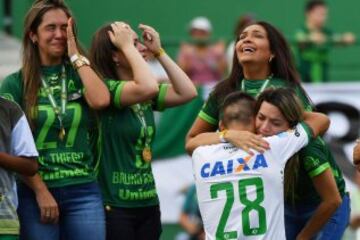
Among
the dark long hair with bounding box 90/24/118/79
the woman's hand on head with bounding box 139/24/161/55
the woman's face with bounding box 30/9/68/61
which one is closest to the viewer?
the woman's face with bounding box 30/9/68/61

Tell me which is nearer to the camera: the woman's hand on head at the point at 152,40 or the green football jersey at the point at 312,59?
the woman's hand on head at the point at 152,40

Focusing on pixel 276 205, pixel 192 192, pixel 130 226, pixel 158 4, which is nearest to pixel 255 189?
pixel 276 205

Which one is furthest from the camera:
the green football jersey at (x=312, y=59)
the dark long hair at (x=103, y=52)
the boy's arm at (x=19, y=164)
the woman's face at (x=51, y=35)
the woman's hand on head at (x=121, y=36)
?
the green football jersey at (x=312, y=59)

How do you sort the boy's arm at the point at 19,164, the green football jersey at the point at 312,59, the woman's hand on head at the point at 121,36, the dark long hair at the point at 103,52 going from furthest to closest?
the green football jersey at the point at 312,59 → the dark long hair at the point at 103,52 → the woman's hand on head at the point at 121,36 → the boy's arm at the point at 19,164

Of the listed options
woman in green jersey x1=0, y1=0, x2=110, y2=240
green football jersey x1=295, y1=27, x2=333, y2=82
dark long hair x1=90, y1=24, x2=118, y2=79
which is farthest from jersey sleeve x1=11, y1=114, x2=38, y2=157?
green football jersey x1=295, y1=27, x2=333, y2=82

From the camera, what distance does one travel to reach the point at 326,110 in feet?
40.1

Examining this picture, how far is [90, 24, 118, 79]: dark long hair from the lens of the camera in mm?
7277

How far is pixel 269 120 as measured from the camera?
666cm

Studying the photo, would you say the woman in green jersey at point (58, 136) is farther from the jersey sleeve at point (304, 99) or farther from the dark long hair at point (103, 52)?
the jersey sleeve at point (304, 99)

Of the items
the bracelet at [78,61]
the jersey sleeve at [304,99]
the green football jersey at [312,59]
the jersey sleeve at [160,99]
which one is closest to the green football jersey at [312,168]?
the jersey sleeve at [304,99]

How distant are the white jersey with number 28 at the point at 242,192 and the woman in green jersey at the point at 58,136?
80cm

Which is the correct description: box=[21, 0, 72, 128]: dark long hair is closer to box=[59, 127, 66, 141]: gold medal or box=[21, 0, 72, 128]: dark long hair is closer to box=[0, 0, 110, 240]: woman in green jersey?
box=[0, 0, 110, 240]: woman in green jersey

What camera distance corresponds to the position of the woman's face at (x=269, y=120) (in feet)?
21.8

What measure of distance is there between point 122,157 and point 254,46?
3.20 feet
